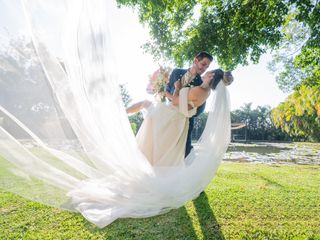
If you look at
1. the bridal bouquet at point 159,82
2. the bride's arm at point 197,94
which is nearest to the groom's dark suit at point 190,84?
the bridal bouquet at point 159,82

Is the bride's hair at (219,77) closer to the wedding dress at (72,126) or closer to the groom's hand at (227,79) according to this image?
Answer: the groom's hand at (227,79)

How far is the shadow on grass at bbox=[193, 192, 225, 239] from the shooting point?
2360 millimetres

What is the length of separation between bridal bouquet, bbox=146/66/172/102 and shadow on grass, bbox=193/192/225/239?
55.3 inches

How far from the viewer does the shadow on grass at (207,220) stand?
2360 mm

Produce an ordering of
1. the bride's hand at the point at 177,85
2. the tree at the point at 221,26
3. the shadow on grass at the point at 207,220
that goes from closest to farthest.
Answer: the shadow on grass at the point at 207,220 → the bride's hand at the point at 177,85 → the tree at the point at 221,26

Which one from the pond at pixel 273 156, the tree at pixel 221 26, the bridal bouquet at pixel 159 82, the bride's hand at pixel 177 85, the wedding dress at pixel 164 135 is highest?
the tree at pixel 221 26

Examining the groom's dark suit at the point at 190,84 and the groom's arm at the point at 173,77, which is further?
the groom's arm at the point at 173,77

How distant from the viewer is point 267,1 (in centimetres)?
443

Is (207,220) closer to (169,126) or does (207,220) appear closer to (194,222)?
(194,222)

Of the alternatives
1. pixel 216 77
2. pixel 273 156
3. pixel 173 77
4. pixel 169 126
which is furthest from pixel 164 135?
pixel 273 156

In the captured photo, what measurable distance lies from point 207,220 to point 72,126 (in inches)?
70.4

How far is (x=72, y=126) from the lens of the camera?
1.77 metres

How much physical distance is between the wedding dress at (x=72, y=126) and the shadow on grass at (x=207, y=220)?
0.51 m

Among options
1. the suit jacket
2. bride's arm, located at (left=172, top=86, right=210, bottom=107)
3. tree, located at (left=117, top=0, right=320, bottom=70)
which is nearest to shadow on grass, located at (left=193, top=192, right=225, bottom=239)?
the suit jacket
